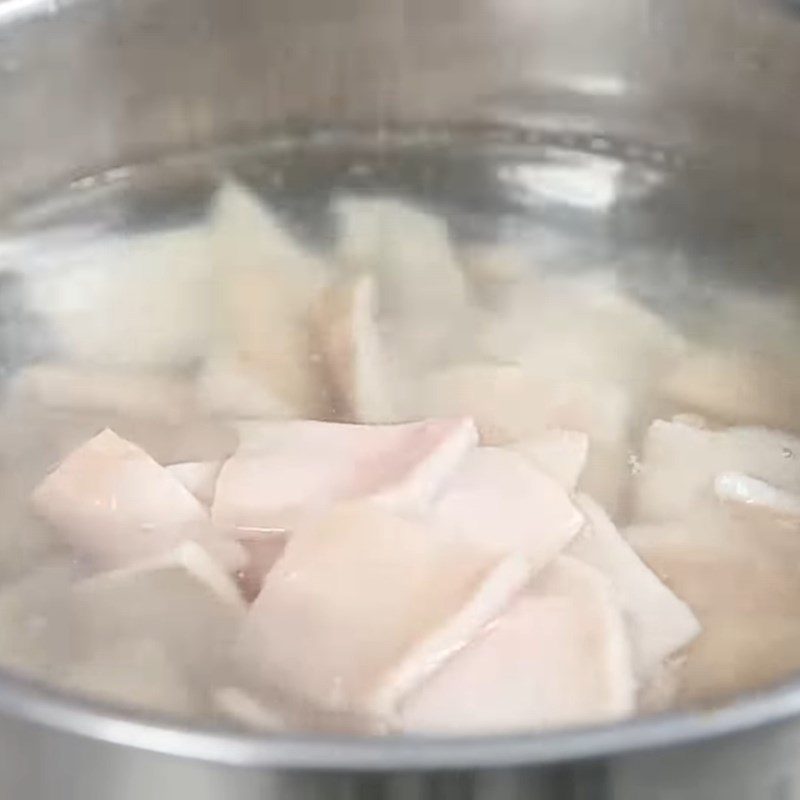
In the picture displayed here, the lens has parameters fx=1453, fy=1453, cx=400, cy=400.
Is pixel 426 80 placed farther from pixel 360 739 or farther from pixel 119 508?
pixel 360 739

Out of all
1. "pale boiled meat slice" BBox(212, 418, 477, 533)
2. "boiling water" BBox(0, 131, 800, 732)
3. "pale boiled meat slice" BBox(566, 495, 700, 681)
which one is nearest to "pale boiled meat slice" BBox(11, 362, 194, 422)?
"boiling water" BBox(0, 131, 800, 732)

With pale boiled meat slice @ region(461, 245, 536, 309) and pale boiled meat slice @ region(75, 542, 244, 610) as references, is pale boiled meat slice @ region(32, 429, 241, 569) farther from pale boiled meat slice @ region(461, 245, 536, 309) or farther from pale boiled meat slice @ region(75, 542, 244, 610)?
pale boiled meat slice @ region(461, 245, 536, 309)

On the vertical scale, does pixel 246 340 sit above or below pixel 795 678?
below

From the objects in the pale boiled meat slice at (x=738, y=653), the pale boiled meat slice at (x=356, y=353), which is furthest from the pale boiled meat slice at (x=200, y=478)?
the pale boiled meat slice at (x=738, y=653)

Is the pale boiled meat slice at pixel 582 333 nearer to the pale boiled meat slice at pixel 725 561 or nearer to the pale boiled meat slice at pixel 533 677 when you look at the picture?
the pale boiled meat slice at pixel 725 561

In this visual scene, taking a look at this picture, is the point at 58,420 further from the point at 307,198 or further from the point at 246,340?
the point at 307,198

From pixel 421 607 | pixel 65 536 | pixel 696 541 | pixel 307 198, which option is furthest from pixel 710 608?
pixel 307 198
